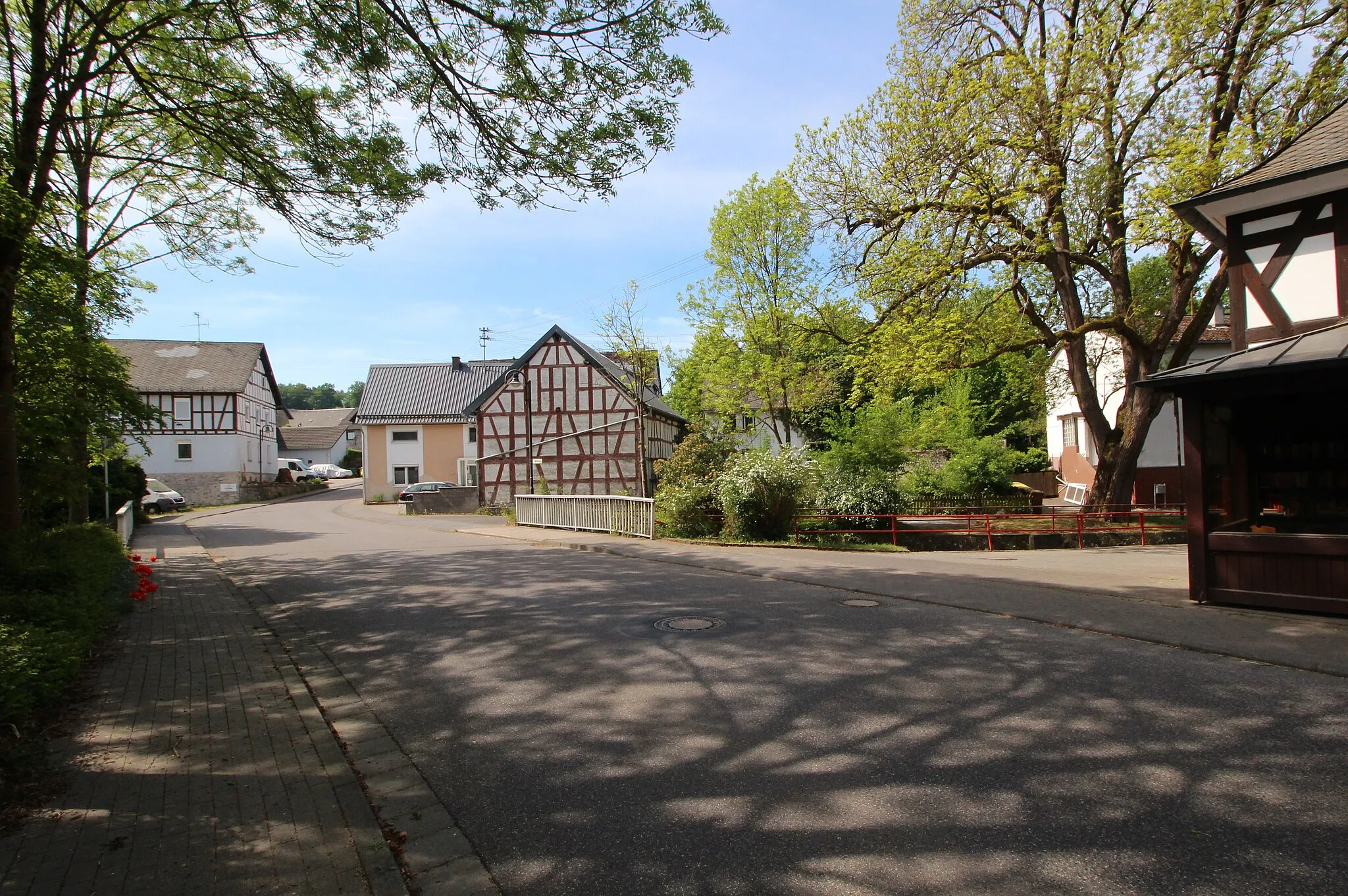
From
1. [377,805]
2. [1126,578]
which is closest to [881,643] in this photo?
[377,805]

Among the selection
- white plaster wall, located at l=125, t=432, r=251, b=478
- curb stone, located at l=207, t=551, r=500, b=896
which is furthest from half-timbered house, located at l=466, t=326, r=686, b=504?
curb stone, located at l=207, t=551, r=500, b=896

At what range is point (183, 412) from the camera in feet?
147

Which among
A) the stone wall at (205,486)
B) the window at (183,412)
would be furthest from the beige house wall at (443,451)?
the window at (183,412)

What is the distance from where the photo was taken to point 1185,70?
1709 cm

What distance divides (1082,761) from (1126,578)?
8671 mm

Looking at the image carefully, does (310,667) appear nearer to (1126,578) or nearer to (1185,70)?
(1126,578)

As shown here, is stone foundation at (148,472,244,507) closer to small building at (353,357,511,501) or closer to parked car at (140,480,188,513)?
parked car at (140,480,188,513)

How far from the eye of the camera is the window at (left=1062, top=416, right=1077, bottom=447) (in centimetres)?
3222

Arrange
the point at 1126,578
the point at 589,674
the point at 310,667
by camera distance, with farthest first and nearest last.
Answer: the point at 1126,578 → the point at 310,667 → the point at 589,674

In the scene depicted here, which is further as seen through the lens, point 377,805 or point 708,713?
point 708,713

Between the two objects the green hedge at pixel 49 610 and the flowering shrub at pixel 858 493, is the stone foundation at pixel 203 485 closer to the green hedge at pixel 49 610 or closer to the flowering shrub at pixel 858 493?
the green hedge at pixel 49 610

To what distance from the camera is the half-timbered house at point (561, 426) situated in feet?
111

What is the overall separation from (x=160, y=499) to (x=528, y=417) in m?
17.9

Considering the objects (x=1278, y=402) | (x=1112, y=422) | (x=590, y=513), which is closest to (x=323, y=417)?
(x=590, y=513)
